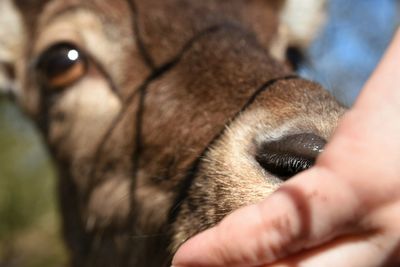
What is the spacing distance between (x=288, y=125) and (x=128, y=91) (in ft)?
4.04

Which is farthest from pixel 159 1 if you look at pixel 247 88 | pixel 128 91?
pixel 247 88

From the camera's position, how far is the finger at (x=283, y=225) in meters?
1.34

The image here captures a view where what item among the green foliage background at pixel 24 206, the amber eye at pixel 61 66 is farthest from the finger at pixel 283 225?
the green foliage background at pixel 24 206

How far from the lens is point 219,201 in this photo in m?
2.28

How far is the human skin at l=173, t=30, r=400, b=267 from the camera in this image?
133 cm

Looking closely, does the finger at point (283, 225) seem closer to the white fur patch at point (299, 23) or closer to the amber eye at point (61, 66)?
the amber eye at point (61, 66)

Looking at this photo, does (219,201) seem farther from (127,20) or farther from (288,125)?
(127,20)

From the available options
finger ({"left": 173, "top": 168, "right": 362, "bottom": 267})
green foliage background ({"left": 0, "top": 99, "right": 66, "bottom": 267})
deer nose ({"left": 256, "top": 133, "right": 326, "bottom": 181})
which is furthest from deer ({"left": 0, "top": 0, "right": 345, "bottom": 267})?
green foliage background ({"left": 0, "top": 99, "right": 66, "bottom": 267})

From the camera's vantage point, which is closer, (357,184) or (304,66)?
(357,184)

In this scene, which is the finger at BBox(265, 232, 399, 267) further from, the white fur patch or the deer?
the white fur patch

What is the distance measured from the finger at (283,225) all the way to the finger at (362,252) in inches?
1.2

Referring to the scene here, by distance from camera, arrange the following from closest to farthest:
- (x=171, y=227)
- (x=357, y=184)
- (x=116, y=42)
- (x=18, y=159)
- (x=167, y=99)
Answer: (x=357, y=184) → (x=171, y=227) → (x=167, y=99) → (x=116, y=42) → (x=18, y=159)

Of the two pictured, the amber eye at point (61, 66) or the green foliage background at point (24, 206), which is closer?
the amber eye at point (61, 66)

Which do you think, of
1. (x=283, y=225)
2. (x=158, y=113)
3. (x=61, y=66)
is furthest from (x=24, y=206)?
(x=283, y=225)
